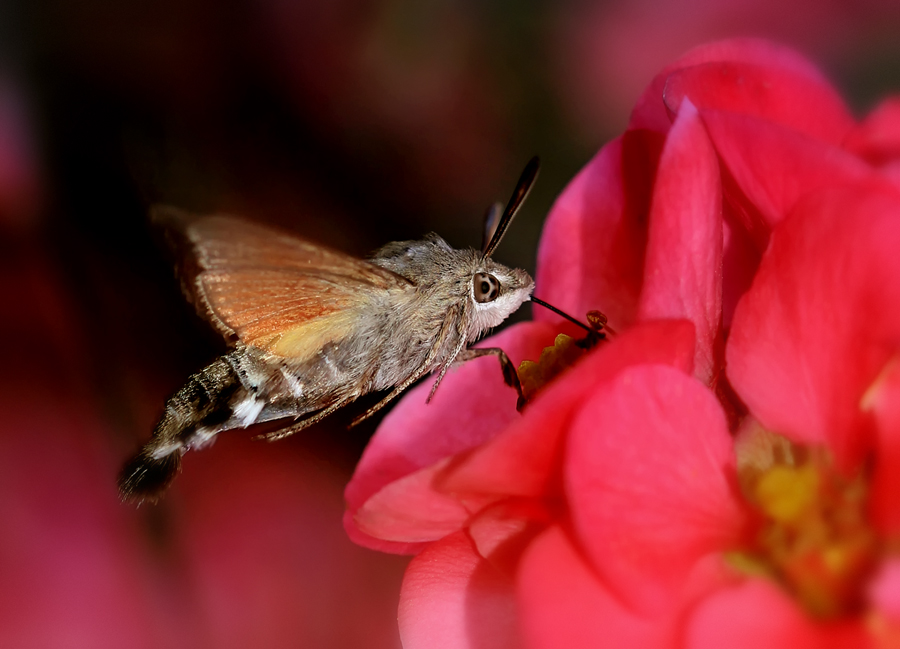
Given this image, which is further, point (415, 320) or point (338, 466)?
point (338, 466)

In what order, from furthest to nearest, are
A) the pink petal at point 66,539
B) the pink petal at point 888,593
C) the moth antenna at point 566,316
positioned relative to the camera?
the pink petal at point 66,539
the moth antenna at point 566,316
the pink petal at point 888,593

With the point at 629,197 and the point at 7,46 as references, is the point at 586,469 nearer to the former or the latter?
the point at 629,197

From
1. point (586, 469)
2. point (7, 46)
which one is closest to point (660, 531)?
point (586, 469)

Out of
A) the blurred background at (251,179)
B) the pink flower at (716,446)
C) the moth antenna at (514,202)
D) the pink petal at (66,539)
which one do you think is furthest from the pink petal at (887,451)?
the pink petal at (66,539)

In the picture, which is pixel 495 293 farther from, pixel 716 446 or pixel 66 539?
pixel 66 539

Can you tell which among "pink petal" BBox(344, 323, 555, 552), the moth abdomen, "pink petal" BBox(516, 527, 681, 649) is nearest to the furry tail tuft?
the moth abdomen

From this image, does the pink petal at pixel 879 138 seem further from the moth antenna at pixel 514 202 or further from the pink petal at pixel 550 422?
the moth antenna at pixel 514 202

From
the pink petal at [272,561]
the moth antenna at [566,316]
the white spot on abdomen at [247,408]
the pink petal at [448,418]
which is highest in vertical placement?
the moth antenna at [566,316]
